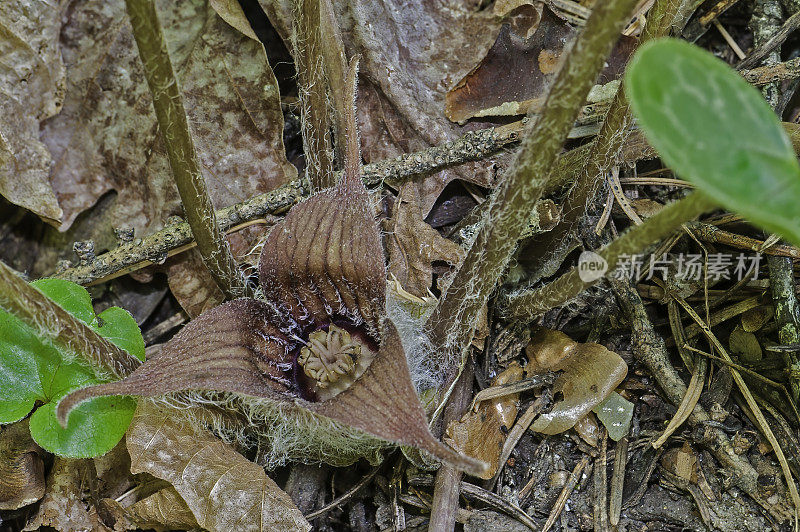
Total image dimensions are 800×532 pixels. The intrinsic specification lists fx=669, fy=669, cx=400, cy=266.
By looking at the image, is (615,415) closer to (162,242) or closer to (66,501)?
(162,242)

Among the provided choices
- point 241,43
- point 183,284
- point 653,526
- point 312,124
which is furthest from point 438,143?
point 653,526

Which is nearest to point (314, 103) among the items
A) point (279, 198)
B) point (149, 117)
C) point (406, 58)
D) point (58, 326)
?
point (279, 198)

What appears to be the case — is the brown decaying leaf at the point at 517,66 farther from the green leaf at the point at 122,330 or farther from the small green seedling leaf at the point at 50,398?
the small green seedling leaf at the point at 50,398

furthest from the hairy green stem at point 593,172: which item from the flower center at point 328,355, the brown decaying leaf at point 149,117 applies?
the brown decaying leaf at point 149,117

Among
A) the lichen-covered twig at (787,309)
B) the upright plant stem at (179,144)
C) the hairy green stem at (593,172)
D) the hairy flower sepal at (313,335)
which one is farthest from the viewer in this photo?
the lichen-covered twig at (787,309)

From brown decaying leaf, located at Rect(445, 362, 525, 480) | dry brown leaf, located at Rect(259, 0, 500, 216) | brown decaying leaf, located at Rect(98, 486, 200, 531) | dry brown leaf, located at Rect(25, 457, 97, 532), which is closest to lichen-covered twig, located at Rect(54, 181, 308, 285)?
dry brown leaf, located at Rect(259, 0, 500, 216)

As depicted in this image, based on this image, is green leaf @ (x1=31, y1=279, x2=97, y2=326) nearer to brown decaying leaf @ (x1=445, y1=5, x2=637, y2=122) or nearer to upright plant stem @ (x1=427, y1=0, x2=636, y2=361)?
upright plant stem @ (x1=427, y1=0, x2=636, y2=361)
